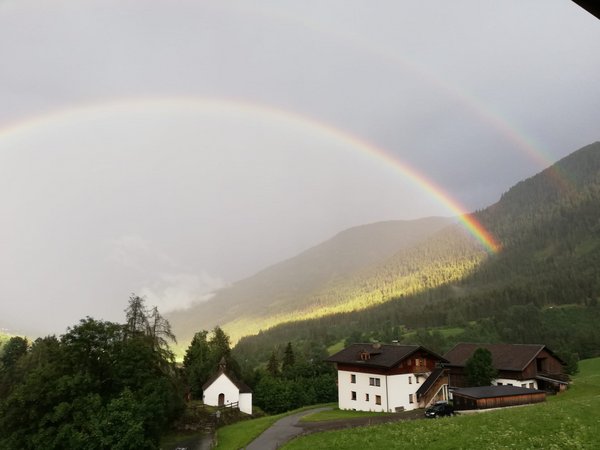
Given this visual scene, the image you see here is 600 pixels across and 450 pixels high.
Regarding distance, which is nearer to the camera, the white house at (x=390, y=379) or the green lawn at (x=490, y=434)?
the green lawn at (x=490, y=434)

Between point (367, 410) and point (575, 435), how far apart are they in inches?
1540

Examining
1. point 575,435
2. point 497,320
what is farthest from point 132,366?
point 497,320

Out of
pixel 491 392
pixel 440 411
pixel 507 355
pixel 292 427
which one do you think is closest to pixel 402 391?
pixel 440 411

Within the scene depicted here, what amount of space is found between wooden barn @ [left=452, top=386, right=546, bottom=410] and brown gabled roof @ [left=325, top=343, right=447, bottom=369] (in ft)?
37.0

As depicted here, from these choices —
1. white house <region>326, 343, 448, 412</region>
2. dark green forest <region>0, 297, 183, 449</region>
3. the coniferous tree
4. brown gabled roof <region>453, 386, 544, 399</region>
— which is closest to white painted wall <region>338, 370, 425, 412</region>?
white house <region>326, 343, 448, 412</region>

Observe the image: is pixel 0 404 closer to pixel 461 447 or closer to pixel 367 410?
pixel 461 447

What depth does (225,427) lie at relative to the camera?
60.1m

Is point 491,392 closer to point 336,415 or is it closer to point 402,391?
point 402,391

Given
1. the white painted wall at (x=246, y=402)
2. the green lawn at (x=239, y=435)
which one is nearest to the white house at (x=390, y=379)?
the green lawn at (x=239, y=435)

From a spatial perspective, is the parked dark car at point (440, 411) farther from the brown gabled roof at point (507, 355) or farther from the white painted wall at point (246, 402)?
the white painted wall at point (246, 402)

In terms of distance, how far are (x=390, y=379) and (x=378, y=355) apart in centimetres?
581

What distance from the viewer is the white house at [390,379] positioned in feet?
194

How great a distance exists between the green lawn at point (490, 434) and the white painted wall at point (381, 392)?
24.0m

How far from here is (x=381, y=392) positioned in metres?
59.2
